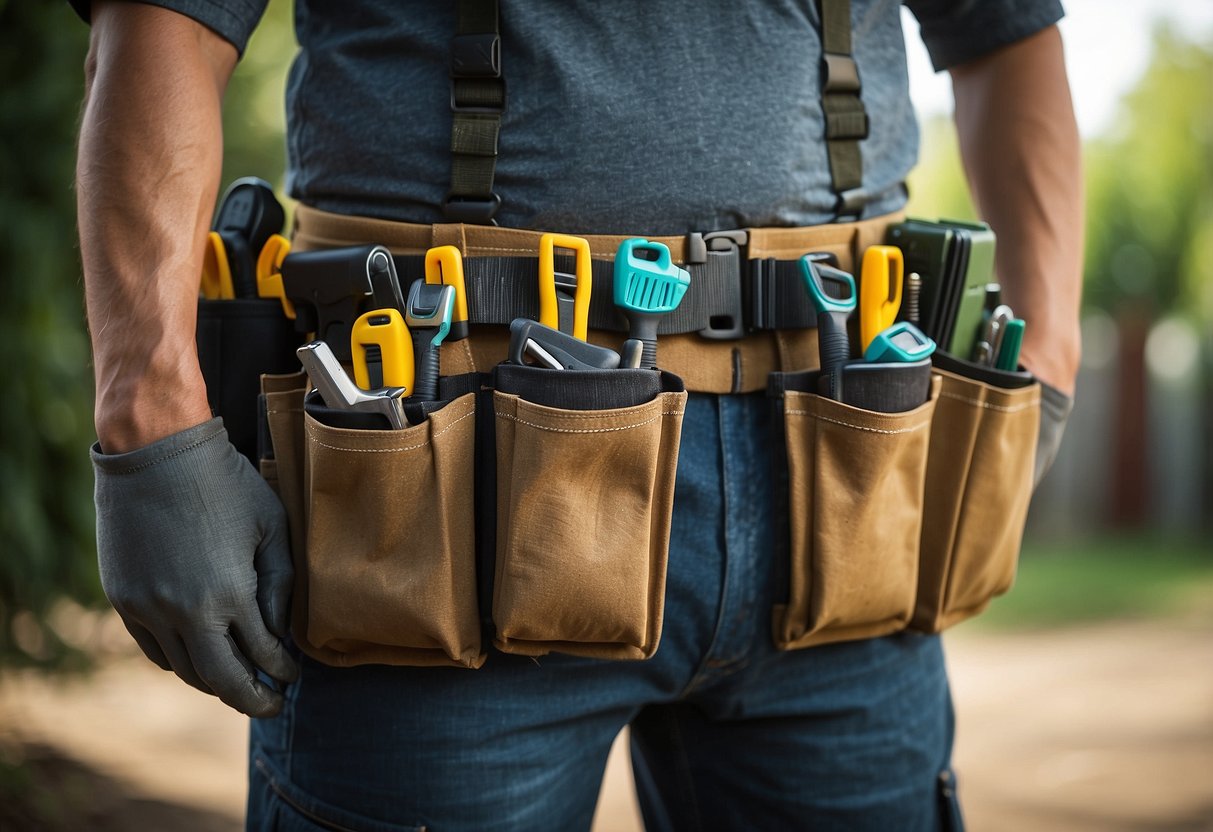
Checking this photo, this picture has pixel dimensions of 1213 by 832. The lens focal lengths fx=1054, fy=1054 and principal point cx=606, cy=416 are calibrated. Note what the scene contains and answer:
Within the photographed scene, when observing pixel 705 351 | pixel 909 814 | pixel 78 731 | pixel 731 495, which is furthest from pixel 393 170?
pixel 78 731

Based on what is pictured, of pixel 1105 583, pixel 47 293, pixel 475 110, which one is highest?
pixel 475 110

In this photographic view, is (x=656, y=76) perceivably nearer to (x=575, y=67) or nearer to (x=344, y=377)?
(x=575, y=67)

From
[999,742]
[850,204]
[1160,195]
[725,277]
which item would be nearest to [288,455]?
[725,277]

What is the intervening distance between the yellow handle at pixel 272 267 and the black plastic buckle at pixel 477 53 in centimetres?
34

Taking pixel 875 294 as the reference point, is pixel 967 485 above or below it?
below

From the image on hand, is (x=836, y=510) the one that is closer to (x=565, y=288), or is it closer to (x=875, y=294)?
(x=875, y=294)

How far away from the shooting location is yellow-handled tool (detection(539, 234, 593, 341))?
1.20 metres

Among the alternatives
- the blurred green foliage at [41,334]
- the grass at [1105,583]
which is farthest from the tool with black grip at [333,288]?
the grass at [1105,583]

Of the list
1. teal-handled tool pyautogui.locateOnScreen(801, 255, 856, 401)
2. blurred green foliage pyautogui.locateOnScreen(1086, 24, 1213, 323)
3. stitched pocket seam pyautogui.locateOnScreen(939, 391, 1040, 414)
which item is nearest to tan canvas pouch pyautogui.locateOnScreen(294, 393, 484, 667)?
teal-handled tool pyautogui.locateOnScreen(801, 255, 856, 401)

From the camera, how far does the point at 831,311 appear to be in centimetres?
129

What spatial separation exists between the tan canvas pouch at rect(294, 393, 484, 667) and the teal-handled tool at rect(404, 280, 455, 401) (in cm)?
4

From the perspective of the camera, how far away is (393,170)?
4.13 feet

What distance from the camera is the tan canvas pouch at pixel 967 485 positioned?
1.43 metres

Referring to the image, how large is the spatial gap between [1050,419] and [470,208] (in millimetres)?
931
